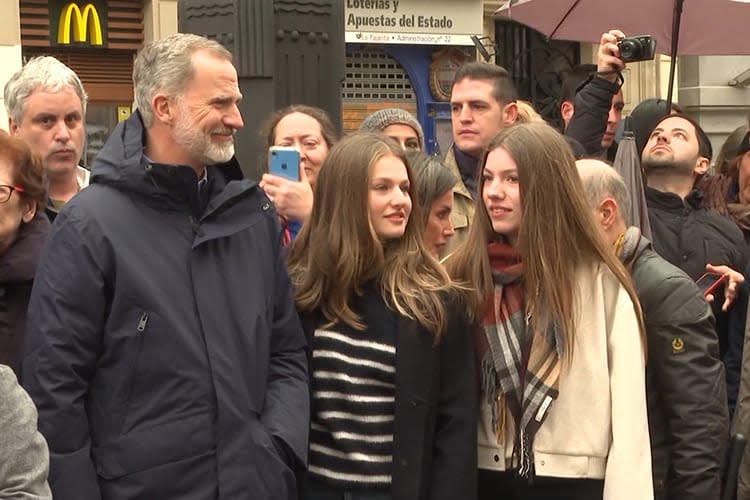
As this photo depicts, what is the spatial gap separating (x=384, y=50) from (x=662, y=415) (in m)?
11.0

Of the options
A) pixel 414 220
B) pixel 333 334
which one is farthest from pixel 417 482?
pixel 414 220

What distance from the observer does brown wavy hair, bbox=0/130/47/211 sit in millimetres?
3420

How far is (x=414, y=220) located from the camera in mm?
3820

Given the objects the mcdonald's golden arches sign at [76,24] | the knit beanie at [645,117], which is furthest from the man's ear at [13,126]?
the mcdonald's golden arches sign at [76,24]

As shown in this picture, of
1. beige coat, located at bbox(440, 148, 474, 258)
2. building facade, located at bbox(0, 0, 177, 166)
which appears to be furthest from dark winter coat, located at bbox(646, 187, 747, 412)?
building facade, located at bbox(0, 0, 177, 166)

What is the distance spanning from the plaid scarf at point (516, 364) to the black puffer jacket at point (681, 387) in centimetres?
43

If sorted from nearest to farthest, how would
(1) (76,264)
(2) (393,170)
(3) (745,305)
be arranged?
(1) (76,264)
(2) (393,170)
(3) (745,305)

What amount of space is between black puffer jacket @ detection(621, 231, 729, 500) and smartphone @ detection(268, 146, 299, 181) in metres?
1.02

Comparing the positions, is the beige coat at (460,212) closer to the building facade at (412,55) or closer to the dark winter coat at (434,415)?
the dark winter coat at (434,415)

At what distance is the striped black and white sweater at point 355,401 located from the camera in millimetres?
3570

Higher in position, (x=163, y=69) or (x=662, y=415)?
(x=163, y=69)

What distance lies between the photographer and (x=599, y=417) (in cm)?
364

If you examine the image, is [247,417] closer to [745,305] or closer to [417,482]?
[417,482]

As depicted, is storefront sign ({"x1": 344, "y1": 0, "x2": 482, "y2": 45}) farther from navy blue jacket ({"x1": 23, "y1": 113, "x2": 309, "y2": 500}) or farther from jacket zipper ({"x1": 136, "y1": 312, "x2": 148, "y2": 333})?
jacket zipper ({"x1": 136, "y1": 312, "x2": 148, "y2": 333})
